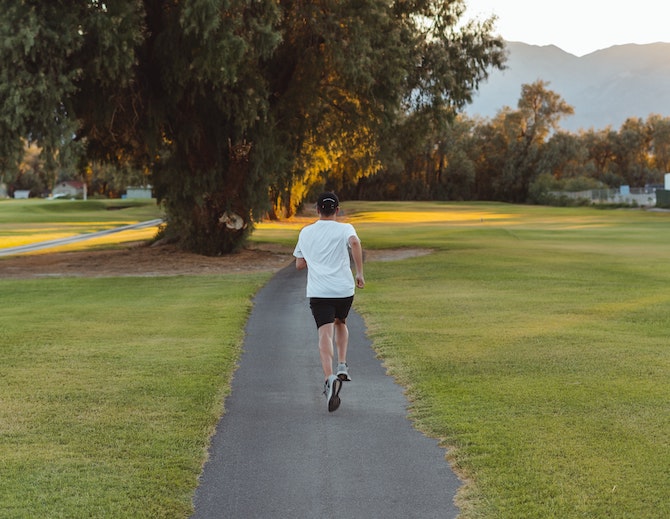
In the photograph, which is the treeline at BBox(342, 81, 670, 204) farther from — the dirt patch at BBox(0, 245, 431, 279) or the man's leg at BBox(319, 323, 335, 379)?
the man's leg at BBox(319, 323, 335, 379)

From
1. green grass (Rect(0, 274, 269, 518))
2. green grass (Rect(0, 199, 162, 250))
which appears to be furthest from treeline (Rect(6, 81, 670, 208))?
green grass (Rect(0, 274, 269, 518))

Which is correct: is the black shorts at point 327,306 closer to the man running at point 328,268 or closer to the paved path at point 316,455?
the man running at point 328,268

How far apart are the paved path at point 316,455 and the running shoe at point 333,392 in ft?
0.24

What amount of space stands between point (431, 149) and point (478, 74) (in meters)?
87.1

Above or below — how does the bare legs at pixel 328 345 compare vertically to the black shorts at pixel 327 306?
below

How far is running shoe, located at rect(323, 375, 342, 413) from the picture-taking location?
8352mm

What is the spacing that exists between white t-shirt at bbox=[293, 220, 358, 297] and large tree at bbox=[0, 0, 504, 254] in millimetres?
14110

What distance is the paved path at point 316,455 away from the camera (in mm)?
5852

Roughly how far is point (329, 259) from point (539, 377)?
9.19 ft

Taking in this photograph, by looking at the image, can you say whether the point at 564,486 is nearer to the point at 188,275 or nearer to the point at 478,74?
the point at 188,275

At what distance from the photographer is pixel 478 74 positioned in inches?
1208

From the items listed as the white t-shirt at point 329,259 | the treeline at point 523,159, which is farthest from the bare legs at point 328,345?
the treeline at point 523,159

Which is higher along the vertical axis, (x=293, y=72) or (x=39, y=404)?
(x=293, y=72)

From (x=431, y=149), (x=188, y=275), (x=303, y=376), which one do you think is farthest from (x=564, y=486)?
(x=431, y=149)
